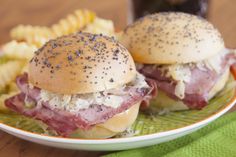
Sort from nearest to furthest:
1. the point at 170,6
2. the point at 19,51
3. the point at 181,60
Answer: the point at 181,60 → the point at 19,51 → the point at 170,6

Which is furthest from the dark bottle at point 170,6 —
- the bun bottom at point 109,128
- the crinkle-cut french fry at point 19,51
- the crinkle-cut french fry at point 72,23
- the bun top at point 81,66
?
the bun bottom at point 109,128

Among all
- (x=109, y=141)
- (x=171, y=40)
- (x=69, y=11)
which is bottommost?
(x=69, y=11)

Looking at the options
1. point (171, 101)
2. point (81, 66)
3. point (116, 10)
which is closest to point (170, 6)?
point (116, 10)

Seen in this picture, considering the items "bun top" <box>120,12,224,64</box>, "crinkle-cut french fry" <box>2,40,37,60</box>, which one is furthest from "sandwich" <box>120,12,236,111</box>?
"crinkle-cut french fry" <box>2,40,37,60</box>

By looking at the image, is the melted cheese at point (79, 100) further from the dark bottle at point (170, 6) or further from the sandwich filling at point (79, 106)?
the dark bottle at point (170, 6)

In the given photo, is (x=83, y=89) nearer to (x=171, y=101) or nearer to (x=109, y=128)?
(x=109, y=128)

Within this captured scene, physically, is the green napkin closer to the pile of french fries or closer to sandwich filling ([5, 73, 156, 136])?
sandwich filling ([5, 73, 156, 136])

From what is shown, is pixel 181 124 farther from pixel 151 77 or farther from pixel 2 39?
pixel 2 39
